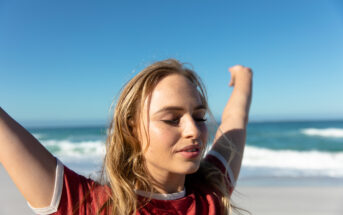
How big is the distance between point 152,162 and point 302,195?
5.03m

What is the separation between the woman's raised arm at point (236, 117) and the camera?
204 centimetres

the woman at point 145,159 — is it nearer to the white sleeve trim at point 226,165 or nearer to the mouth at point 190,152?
the mouth at point 190,152

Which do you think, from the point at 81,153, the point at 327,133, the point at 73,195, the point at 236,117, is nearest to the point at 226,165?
the point at 236,117

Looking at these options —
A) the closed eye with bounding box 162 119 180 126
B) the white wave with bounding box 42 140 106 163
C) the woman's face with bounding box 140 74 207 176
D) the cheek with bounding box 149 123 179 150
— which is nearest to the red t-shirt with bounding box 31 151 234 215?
the woman's face with bounding box 140 74 207 176

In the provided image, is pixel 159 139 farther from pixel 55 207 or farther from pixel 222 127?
pixel 222 127

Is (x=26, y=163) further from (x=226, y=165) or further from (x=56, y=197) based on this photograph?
(x=226, y=165)

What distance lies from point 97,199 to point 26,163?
1.26 feet

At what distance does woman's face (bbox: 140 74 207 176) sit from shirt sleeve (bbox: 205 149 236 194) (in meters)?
0.59

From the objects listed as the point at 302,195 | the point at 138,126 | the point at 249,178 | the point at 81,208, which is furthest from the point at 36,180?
the point at 249,178

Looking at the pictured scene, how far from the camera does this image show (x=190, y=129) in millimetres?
1349

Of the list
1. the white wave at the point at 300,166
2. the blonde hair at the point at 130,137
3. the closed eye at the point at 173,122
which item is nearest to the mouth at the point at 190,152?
the closed eye at the point at 173,122

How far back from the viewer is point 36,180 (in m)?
1.10

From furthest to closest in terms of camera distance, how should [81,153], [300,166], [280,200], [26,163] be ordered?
[81,153] < [300,166] < [280,200] < [26,163]

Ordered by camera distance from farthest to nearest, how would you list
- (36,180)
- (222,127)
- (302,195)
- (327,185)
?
(327,185) → (302,195) → (222,127) → (36,180)
